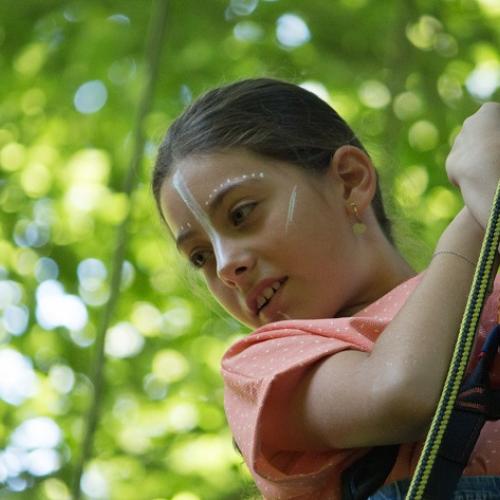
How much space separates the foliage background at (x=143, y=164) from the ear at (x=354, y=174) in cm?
155

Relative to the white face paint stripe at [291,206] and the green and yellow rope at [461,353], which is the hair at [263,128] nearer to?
the white face paint stripe at [291,206]

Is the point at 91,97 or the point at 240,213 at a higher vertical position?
the point at 240,213

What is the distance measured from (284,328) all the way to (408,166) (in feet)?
8.29

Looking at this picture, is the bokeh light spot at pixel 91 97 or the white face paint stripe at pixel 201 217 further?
the bokeh light spot at pixel 91 97

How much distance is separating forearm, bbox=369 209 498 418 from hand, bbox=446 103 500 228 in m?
0.04

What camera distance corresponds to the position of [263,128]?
5.09 ft

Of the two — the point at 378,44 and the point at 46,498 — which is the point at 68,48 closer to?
the point at 378,44

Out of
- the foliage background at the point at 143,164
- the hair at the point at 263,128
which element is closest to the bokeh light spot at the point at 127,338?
the foliage background at the point at 143,164

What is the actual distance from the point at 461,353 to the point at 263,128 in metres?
0.56

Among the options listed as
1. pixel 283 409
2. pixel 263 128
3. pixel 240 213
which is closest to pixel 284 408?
pixel 283 409


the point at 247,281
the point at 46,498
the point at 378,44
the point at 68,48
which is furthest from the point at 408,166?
the point at 247,281

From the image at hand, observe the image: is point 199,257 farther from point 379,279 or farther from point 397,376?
point 397,376

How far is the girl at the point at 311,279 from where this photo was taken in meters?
1.14

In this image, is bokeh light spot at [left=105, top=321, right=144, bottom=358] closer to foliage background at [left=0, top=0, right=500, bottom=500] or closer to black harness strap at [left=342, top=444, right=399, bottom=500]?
foliage background at [left=0, top=0, right=500, bottom=500]
